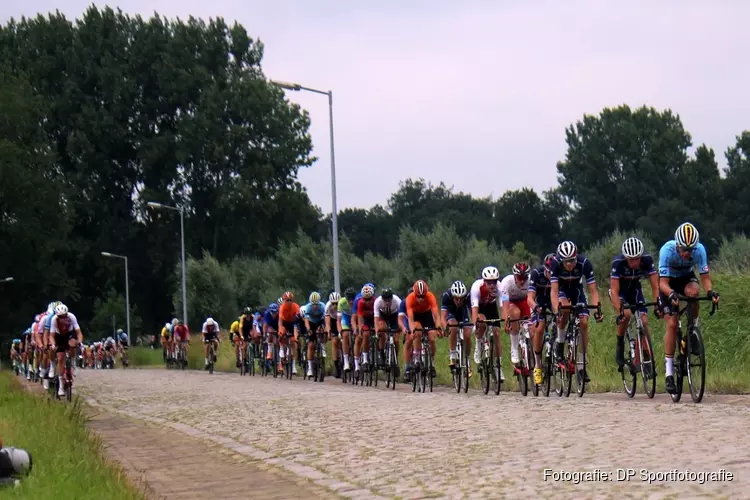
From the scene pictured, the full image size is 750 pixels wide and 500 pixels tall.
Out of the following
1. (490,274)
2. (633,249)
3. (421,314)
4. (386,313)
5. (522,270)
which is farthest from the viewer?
(386,313)

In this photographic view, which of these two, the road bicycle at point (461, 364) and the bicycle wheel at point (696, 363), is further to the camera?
the road bicycle at point (461, 364)

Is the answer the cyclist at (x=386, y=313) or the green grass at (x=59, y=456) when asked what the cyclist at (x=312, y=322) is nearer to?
the cyclist at (x=386, y=313)

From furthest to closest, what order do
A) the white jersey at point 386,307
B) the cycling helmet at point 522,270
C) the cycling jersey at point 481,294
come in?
the white jersey at point 386,307 < the cycling jersey at point 481,294 < the cycling helmet at point 522,270

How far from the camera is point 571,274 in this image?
17.4 meters

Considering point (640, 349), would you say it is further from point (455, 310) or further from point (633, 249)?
point (455, 310)

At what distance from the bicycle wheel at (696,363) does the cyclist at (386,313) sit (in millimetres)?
10352

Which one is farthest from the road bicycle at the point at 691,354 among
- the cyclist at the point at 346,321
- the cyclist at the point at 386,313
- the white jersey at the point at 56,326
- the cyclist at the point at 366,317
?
the cyclist at the point at 346,321

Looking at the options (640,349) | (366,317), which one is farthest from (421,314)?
(640,349)

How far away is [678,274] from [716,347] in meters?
7.27

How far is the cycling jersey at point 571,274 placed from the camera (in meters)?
17.3

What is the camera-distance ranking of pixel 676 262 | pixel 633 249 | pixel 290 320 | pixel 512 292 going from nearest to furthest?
pixel 676 262, pixel 633 249, pixel 512 292, pixel 290 320

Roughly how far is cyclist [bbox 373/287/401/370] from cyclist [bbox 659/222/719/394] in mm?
10251

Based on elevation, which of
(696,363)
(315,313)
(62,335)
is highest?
(315,313)

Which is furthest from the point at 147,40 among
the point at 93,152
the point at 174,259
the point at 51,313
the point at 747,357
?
the point at 747,357
